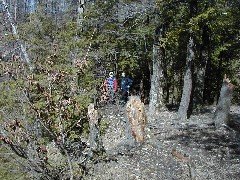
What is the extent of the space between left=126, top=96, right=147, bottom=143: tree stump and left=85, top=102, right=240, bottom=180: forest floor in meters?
0.20

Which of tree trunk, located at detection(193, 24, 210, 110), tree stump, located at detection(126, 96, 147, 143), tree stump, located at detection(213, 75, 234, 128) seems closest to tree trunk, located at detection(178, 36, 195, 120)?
tree stump, located at detection(213, 75, 234, 128)

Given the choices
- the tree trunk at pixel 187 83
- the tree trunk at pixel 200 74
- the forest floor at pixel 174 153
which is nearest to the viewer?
the forest floor at pixel 174 153

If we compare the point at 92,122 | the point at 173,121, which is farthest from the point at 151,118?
the point at 92,122

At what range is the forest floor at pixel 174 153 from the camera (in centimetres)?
1183

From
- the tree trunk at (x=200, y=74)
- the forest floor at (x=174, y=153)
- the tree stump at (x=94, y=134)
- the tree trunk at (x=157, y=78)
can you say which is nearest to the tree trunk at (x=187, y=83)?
the forest floor at (x=174, y=153)

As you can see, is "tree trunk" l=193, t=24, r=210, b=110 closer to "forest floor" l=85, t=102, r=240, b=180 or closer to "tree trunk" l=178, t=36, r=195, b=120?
"tree trunk" l=178, t=36, r=195, b=120

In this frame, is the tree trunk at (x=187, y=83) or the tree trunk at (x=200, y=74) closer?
the tree trunk at (x=187, y=83)

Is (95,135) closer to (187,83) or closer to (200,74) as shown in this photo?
(187,83)

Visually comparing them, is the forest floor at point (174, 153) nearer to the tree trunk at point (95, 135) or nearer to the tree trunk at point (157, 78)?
the tree trunk at point (95, 135)

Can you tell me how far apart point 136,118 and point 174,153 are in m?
2.20

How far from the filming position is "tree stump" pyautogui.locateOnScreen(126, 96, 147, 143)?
47.5 feet

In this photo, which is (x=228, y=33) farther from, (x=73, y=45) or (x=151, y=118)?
(x=73, y=45)

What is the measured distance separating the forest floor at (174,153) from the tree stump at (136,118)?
0.66 feet

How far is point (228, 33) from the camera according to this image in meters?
24.2
